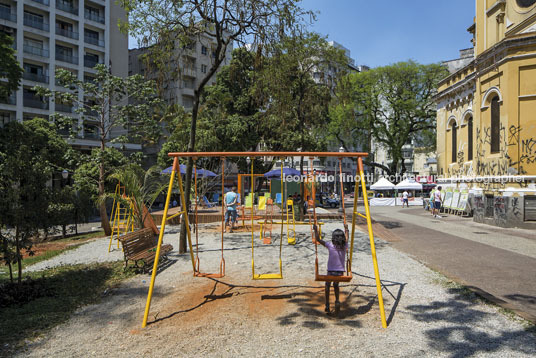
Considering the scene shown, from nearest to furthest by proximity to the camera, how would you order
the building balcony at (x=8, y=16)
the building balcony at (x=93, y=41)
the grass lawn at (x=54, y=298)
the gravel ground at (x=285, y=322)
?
the gravel ground at (x=285, y=322), the grass lawn at (x=54, y=298), the building balcony at (x=8, y=16), the building balcony at (x=93, y=41)

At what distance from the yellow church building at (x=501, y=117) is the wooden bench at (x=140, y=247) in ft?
49.5

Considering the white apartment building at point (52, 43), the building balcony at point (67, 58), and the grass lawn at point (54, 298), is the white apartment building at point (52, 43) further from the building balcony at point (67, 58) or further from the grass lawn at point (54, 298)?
the grass lawn at point (54, 298)

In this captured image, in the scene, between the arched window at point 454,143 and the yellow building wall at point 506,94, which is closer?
the yellow building wall at point 506,94

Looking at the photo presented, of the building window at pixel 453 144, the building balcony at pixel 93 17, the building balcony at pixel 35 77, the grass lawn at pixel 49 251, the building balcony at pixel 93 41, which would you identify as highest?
the building balcony at pixel 93 17

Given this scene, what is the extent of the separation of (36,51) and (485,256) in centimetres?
3831

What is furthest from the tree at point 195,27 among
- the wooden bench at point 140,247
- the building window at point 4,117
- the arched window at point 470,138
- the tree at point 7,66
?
the building window at point 4,117

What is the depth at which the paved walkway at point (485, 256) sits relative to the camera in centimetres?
653

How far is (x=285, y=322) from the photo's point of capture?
17.2ft

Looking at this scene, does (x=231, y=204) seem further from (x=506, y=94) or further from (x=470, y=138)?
(x=470, y=138)

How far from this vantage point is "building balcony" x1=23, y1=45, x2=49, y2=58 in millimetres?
33125

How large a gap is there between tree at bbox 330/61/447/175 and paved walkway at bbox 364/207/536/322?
23.3 meters

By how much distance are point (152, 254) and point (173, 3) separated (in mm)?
6634

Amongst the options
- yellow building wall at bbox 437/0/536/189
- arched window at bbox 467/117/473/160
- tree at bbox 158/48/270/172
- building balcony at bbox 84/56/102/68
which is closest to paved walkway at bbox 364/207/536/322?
yellow building wall at bbox 437/0/536/189

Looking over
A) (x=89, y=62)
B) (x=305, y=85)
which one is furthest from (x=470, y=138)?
(x=89, y=62)
